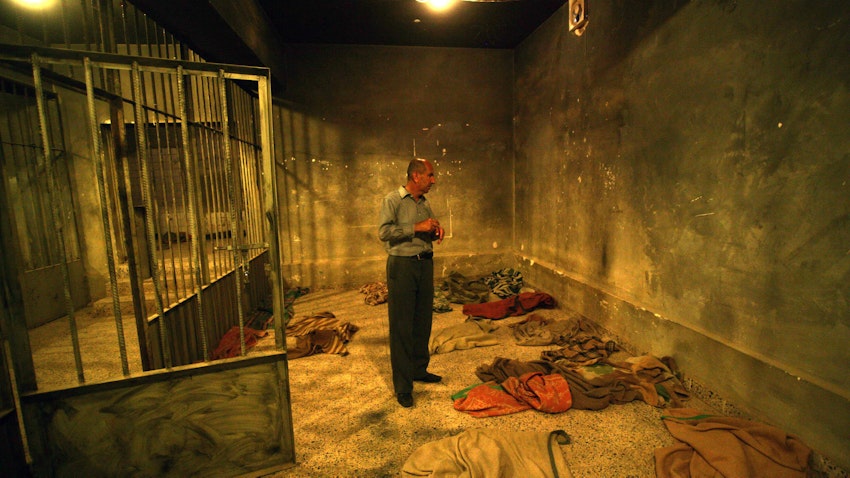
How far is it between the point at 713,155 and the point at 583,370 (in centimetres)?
211

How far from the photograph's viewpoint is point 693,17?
3.04m

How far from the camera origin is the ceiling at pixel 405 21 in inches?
190

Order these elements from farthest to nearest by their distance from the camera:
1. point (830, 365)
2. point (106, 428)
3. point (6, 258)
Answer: point (830, 365) < point (106, 428) < point (6, 258)

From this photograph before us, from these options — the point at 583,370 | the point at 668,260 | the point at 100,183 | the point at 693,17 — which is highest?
the point at 693,17

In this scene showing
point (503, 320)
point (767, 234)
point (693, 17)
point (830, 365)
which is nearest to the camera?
point (830, 365)

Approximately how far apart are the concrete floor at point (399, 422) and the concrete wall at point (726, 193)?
691 millimetres

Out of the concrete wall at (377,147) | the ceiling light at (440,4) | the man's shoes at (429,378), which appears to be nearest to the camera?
the man's shoes at (429,378)

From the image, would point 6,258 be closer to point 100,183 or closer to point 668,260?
point 100,183

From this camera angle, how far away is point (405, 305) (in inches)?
116

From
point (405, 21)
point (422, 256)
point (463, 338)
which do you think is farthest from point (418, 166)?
point (405, 21)

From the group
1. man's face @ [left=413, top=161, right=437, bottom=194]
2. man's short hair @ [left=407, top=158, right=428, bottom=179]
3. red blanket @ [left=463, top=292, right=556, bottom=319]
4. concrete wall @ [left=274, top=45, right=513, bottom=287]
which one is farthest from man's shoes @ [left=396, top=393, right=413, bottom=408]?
concrete wall @ [left=274, top=45, right=513, bottom=287]

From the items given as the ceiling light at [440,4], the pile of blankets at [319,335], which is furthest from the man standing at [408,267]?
the ceiling light at [440,4]

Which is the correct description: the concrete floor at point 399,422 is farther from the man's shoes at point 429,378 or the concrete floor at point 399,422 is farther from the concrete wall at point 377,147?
the concrete wall at point 377,147

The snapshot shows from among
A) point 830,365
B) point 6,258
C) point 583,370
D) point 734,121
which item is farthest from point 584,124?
point 6,258
